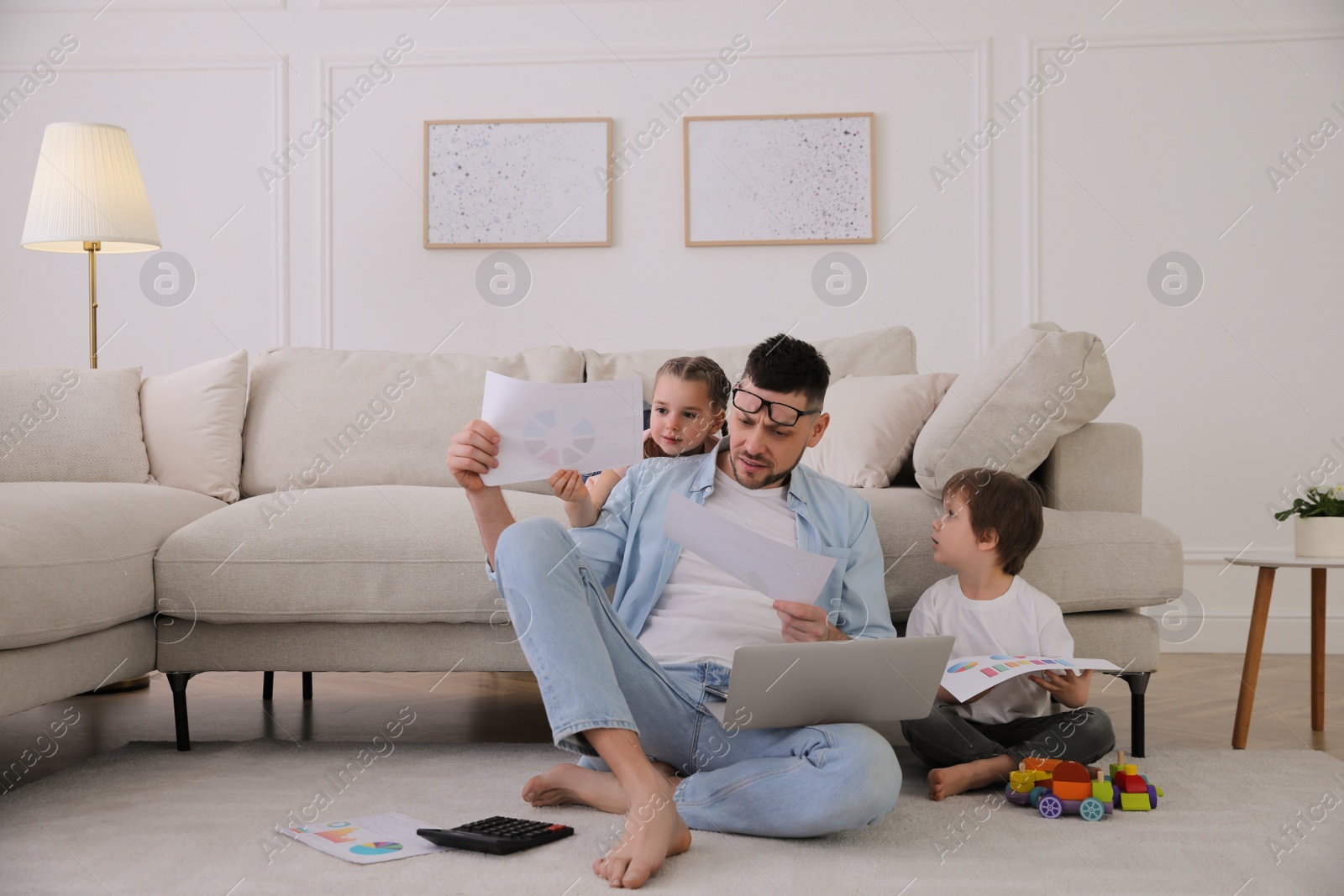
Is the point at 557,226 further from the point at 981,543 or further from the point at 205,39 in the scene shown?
the point at 981,543

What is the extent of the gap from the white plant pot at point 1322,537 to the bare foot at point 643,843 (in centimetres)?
170

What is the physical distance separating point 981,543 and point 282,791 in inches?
49.2

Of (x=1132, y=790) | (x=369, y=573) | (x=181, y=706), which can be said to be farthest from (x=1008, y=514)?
(x=181, y=706)

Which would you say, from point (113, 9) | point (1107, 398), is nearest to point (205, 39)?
point (113, 9)

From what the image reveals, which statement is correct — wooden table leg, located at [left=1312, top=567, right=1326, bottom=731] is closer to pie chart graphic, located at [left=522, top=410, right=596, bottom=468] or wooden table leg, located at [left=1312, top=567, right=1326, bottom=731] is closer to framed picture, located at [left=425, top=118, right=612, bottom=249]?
pie chart graphic, located at [left=522, top=410, right=596, bottom=468]

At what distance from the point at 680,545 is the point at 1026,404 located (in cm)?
79

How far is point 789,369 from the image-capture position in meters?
1.58

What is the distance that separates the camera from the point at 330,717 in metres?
2.39

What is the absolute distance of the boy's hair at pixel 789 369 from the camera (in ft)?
5.19

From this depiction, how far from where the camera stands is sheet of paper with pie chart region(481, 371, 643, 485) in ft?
4.75

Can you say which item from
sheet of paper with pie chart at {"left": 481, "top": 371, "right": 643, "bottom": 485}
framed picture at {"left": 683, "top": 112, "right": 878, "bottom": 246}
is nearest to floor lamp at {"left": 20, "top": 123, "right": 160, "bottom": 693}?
framed picture at {"left": 683, "top": 112, "right": 878, "bottom": 246}

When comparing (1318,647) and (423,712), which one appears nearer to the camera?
(1318,647)

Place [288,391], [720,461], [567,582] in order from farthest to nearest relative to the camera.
→ [288,391], [720,461], [567,582]

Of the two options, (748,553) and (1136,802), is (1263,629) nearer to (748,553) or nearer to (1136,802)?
(1136,802)
